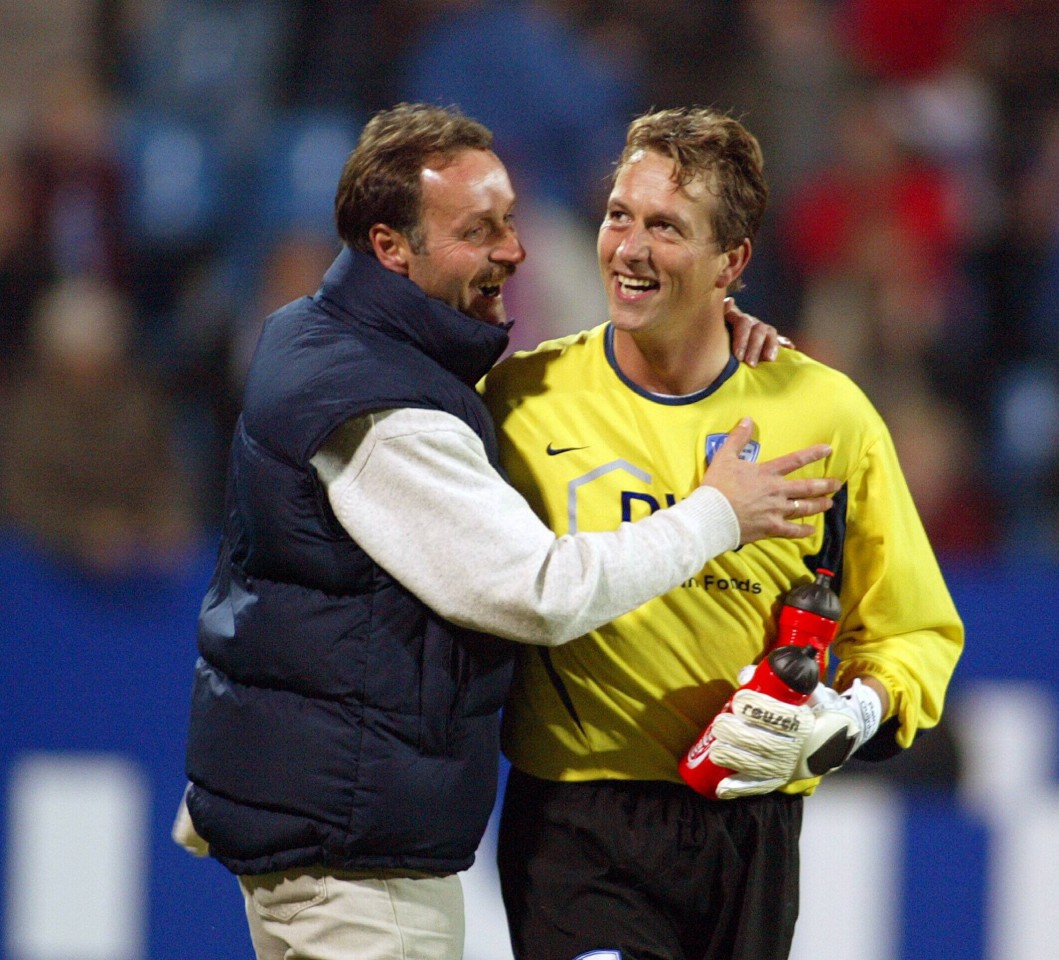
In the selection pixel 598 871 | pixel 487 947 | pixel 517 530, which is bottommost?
pixel 487 947

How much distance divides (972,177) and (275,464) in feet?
14.9

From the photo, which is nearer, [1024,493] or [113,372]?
[113,372]

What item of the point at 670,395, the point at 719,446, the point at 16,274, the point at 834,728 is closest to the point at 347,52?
the point at 16,274

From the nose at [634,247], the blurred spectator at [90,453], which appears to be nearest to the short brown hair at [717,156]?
the nose at [634,247]

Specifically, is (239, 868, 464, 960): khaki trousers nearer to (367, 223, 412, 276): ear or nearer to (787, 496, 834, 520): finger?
(787, 496, 834, 520): finger

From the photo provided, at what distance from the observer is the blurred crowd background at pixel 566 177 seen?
5.77m

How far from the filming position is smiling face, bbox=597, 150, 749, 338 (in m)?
2.84

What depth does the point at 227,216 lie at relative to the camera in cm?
606

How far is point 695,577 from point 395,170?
835 mm

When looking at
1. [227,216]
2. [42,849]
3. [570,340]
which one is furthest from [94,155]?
[570,340]

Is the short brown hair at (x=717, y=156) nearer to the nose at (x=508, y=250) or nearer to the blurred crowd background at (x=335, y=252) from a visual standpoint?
the nose at (x=508, y=250)

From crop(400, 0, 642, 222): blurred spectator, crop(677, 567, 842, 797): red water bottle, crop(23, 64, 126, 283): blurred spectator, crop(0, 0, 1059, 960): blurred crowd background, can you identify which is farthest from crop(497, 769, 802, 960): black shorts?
crop(400, 0, 642, 222): blurred spectator

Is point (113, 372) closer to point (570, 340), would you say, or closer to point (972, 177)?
point (570, 340)

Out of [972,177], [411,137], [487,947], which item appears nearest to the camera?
[411,137]
